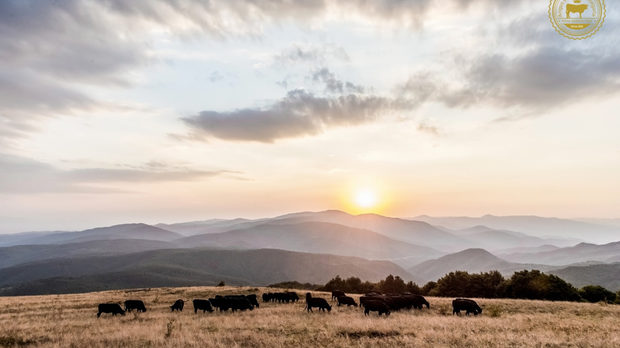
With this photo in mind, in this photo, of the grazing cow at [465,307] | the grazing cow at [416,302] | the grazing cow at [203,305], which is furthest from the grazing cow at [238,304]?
the grazing cow at [465,307]

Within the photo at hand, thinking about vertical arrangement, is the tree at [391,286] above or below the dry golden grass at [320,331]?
below

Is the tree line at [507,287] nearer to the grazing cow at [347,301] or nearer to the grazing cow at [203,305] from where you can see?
the grazing cow at [347,301]

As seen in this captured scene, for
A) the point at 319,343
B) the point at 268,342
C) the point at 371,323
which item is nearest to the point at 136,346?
the point at 268,342

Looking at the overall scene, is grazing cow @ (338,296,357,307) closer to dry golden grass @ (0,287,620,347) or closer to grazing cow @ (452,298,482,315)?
dry golden grass @ (0,287,620,347)

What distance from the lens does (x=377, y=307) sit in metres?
23.8

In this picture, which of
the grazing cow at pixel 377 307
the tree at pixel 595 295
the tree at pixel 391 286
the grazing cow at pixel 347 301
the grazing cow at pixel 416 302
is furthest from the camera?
the tree at pixel 391 286

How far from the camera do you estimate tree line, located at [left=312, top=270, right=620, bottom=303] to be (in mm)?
44250

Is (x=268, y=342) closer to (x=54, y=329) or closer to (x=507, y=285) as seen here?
(x=54, y=329)

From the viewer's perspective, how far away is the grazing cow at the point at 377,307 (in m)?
23.7

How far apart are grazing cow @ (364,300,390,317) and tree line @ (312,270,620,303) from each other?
31936mm

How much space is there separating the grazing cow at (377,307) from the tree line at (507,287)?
31.9 m

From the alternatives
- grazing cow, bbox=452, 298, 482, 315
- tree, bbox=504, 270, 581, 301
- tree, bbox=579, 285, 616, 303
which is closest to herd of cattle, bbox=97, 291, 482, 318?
grazing cow, bbox=452, 298, 482, 315

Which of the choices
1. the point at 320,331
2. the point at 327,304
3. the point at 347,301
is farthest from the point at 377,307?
the point at 320,331

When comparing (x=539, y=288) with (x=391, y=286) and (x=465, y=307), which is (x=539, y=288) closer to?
(x=391, y=286)
